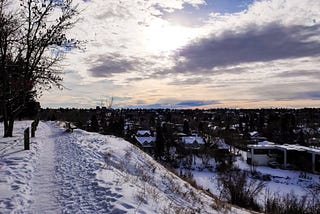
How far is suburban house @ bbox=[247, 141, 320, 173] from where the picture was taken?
60781 millimetres

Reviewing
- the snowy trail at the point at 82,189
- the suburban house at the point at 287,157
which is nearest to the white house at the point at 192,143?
the suburban house at the point at 287,157

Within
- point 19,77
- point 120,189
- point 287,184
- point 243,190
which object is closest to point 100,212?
point 120,189

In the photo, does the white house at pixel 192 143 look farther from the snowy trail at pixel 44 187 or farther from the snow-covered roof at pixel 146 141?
the snowy trail at pixel 44 187

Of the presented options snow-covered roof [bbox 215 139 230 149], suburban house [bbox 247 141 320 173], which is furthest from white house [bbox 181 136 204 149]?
suburban house [bbox 247 141 320 173]

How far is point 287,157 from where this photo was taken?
68500 mm

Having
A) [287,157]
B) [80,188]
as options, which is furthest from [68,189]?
[287,157]

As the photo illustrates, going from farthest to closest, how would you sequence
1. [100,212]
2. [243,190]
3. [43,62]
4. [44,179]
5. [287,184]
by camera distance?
[287,184] → [43,62] → [243,190] → [44,179] → [100,212]

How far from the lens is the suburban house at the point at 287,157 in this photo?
60.8 m

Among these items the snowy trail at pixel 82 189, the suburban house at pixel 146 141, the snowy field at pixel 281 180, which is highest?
the snowy trail at pixel 82 189

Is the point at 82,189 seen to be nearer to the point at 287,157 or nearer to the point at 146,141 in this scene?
the point at 287,157

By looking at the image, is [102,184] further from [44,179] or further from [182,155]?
[182,155]

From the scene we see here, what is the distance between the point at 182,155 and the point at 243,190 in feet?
209

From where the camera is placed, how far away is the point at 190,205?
10.6 m

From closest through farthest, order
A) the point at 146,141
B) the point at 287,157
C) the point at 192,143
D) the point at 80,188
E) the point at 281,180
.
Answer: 1. the point at 80,188
2. the point at 281,180
3. the point at 287,157
4. the point at 192,143
5. the point at 146,141
